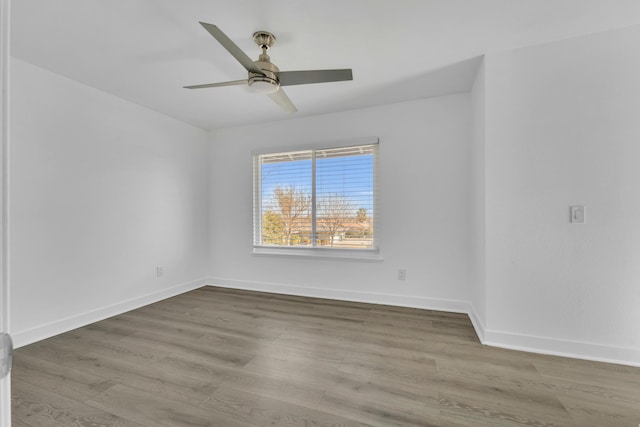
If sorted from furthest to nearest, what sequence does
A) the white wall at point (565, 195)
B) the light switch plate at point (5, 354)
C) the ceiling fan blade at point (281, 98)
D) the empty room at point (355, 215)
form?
the ceiling fan blade at point (281, 98), the white wall at point (565, 195), the empty room at point (355, 215), the light switch plate at point (5, 354)

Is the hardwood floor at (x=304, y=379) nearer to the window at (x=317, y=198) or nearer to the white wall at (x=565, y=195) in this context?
the white wall at (x=565, y=195)

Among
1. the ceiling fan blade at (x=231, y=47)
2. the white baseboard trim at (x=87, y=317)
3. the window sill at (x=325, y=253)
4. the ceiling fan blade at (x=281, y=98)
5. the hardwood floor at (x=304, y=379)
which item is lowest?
the hardwood floor at (x=304, y=379)

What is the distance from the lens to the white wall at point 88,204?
2.38 meters

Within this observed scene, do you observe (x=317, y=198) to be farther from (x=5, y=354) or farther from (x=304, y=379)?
(x=5, y=354)

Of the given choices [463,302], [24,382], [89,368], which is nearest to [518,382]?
[463,302]

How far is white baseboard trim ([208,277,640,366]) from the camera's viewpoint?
2020 millimetres

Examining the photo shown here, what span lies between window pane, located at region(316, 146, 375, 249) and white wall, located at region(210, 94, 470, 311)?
0.19m

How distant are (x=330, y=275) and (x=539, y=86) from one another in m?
2.80

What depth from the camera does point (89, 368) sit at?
197cm

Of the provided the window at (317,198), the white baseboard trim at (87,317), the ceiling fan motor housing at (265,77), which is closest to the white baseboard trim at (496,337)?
the window at (317,198)

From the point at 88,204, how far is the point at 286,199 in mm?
2176

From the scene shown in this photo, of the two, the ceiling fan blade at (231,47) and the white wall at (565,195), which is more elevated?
the ceiling fan blade at (231,47)

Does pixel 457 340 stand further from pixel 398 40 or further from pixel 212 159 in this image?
pixel 212 159

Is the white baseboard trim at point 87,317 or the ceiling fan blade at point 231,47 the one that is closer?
the ceiling fan blade at point 231,47
